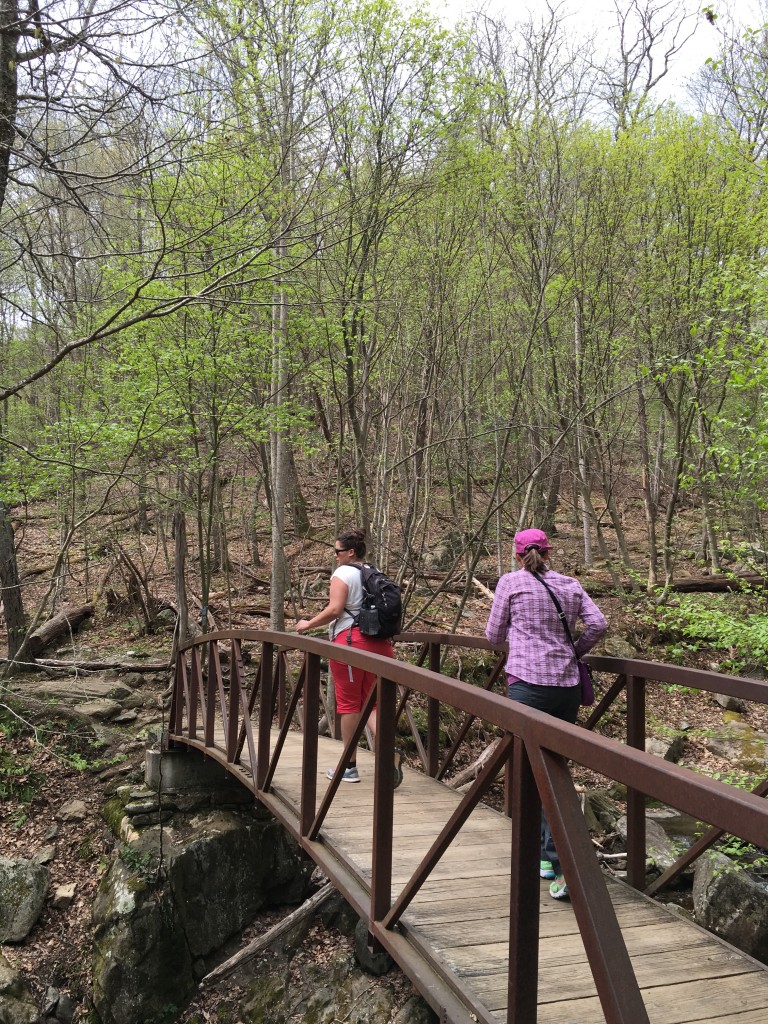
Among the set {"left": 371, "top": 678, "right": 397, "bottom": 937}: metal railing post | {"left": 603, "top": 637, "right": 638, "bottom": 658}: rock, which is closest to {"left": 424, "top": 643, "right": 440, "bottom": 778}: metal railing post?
{"left": 371, "top": 678, "right": 397, "bottom": 937}: metal railing post

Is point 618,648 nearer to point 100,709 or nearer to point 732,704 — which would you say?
point 732,704

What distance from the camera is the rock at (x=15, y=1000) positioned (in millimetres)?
5035

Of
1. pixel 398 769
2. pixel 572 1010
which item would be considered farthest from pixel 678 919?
pixel 398 769

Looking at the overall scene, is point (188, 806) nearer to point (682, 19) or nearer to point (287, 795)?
point (287, 795)

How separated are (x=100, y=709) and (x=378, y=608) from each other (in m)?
5.11

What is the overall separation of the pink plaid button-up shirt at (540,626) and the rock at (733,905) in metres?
2.90

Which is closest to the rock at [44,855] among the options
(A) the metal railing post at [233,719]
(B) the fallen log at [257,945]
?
(B) the fallen log at [257,945]

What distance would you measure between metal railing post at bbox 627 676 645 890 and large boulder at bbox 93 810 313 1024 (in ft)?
11.0

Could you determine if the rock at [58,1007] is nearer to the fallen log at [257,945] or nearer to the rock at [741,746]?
the fallen log at [257,945]

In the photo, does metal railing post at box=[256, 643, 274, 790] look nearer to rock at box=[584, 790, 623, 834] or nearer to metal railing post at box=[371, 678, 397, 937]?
metal railing post at box=[371, 678, 397, 937]

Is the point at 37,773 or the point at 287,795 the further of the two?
the point at 37,773

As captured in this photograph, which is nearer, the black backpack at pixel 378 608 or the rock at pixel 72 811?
the black backpack at pixel 378 608

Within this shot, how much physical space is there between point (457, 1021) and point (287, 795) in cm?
246

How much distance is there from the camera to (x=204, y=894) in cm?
596
